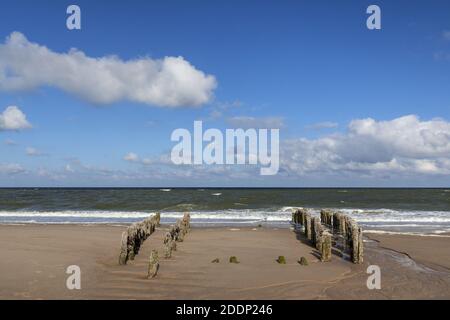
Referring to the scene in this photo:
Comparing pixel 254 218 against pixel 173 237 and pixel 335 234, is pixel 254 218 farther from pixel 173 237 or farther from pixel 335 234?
pixel 173 237

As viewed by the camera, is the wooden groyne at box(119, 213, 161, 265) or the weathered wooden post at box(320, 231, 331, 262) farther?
the weathered wooden post at box(320, 231, 331, 262)

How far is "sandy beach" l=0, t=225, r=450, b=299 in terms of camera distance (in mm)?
9906

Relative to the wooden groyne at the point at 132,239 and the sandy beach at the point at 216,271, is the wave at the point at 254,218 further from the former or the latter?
the wooden groyne at the point at 132,239

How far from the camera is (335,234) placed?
69.8 ft

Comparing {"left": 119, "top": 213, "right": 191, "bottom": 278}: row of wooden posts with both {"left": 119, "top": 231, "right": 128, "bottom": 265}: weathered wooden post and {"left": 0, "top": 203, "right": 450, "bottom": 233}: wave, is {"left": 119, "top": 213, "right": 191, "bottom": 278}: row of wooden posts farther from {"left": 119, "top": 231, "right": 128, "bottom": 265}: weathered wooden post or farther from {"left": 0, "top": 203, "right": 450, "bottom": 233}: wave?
{"left": 0, "top": 203, "right": 450, "bottom": 233}: wave

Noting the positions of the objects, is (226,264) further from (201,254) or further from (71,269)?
(71,269)

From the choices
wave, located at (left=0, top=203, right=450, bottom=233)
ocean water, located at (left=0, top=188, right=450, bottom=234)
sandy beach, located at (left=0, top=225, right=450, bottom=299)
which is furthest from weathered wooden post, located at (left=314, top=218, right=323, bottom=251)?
wave, located at (left=0, top=203, right=450, bottom=233)

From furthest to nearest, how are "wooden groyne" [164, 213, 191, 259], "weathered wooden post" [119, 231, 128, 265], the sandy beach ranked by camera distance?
"wooden groyne" [164, 213, 191, 259] → "weathered wooden post" [119, 231, 128, 265] → the sandy beach

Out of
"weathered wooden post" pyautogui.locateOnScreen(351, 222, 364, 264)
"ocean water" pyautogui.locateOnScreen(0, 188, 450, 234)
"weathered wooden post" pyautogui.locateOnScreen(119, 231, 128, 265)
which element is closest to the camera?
"weathered wooden post" pyautogui.locateOnScreen(119, 231, 128, 265)

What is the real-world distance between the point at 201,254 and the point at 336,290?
6383 mm

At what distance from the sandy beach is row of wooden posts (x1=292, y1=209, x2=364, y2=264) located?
1.50ft

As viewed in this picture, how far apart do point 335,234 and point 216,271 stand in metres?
10.7

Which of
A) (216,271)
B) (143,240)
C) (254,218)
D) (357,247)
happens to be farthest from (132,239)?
(254,218)
